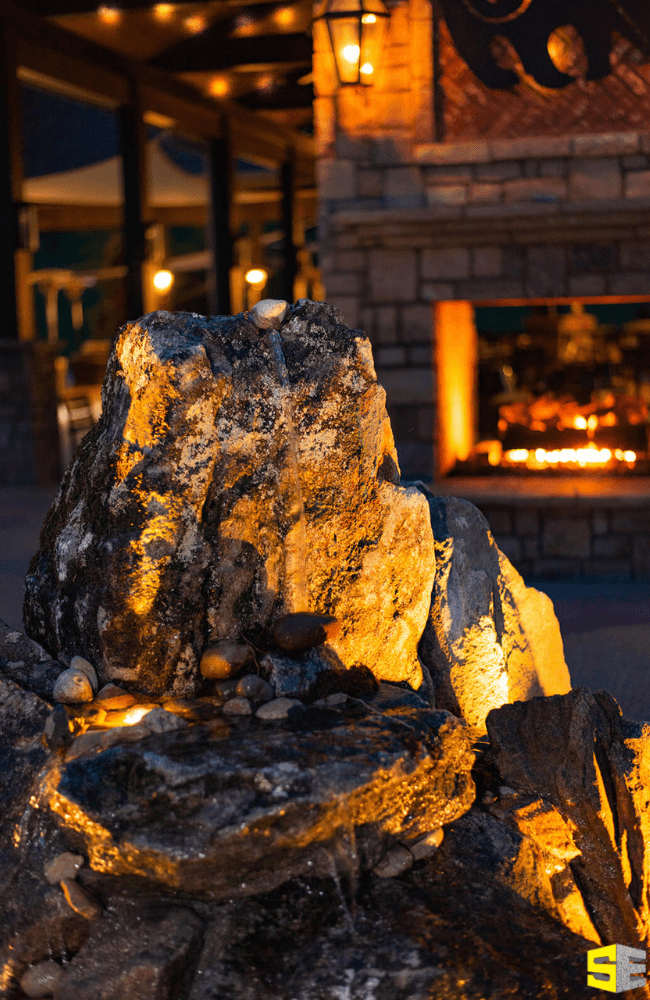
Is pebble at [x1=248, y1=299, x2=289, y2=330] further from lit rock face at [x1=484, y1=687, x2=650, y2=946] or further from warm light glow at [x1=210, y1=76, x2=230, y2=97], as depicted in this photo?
warm light glow at [x1=210, y1=76, x2=230, y2=97]

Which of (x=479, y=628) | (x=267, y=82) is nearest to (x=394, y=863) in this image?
(x=479, y=628)

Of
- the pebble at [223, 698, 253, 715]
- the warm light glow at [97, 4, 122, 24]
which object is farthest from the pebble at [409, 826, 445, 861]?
the warm light glow at [97, 4, 122, 24]

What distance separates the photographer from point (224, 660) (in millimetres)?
2832

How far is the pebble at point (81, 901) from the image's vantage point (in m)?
2.30

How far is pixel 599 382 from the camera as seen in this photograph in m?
10.4

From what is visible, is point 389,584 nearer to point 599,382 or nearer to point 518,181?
point 518,181

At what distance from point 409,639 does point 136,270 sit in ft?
32.6

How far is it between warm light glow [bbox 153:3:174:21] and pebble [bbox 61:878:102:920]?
30.8 ft

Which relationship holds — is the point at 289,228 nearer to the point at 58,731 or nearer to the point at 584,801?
the point at 584,801

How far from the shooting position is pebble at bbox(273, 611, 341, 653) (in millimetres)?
2877

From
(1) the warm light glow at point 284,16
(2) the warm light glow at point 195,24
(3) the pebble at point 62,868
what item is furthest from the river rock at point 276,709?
(2) the warm light glow at point 195,24

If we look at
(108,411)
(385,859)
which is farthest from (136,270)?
(385,859)

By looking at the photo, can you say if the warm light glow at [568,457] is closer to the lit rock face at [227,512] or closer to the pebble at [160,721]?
the lit rock face at [227,512]

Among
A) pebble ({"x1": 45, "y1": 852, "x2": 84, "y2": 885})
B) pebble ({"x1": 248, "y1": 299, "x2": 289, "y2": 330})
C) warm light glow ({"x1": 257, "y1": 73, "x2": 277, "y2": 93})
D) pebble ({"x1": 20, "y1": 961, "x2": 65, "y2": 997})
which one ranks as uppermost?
warm light glow ({"x1": 257, "y1": 73, "x2": 277, "y2": 93})
